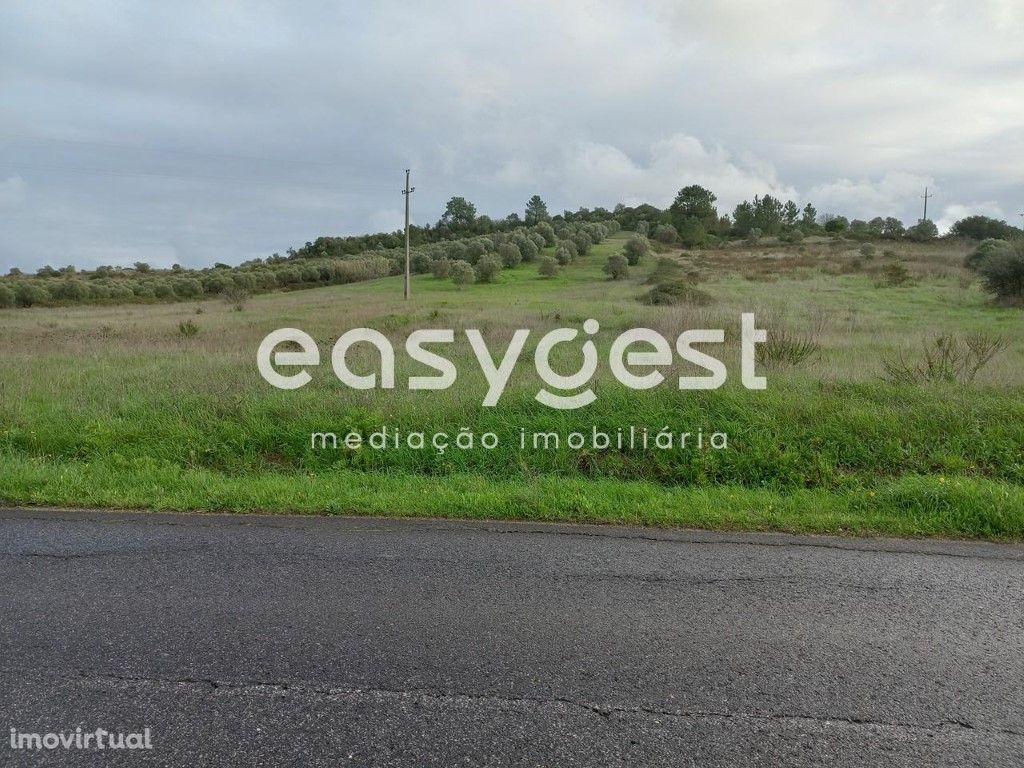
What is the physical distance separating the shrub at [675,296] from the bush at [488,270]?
17.6m

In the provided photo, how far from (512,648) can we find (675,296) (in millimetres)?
22192

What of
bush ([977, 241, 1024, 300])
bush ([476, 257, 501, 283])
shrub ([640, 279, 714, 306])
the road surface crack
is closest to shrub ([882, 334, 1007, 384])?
the road surface crack

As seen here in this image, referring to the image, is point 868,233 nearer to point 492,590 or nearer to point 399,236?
point 399,236

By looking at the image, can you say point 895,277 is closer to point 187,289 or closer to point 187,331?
point 187,331

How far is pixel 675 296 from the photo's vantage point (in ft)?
78.3

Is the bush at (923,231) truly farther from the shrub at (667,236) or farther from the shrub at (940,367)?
the shrub at (940,367)

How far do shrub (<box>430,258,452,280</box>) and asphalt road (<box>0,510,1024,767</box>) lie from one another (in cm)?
4301

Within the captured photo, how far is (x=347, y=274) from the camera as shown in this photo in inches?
2211

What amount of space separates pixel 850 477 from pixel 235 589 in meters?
5.44

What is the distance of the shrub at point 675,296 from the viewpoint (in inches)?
906

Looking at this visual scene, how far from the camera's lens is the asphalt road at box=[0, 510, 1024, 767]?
2486mm

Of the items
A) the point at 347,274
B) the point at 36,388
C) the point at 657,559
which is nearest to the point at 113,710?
the point at 657,559

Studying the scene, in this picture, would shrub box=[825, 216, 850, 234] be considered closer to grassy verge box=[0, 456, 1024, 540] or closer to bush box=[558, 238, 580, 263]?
bush box=[558, 238, 580, 263]

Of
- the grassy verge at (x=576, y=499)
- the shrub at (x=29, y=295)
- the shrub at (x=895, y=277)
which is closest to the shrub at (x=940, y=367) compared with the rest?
the grassy verge at (x=576, y=499)
